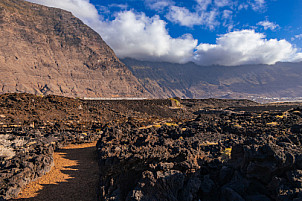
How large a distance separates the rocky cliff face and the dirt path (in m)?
119

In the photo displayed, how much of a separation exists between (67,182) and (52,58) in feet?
534

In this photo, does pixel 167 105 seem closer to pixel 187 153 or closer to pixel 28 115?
pixel 28 115

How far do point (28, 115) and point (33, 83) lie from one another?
114834mm

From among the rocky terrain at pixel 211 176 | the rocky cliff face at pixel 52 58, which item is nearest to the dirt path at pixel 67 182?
the rocky terrain at pixel 211 176

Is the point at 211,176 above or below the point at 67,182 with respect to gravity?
above

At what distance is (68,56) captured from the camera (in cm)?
16275

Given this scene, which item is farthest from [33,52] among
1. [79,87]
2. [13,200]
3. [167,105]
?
[13,200]

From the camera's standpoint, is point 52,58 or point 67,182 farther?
point 52,58

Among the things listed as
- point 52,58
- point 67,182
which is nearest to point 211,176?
point 67,182

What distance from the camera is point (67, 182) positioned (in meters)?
10.3

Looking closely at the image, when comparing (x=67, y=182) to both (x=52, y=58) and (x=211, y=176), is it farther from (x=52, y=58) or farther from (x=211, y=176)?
(x=52, y=58)

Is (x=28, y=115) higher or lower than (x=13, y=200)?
higher

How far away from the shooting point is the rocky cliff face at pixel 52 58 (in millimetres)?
122094

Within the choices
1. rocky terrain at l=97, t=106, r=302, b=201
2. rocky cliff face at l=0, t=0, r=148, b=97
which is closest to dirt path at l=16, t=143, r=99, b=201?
→ rocky terrain at l=97, t=106, r=302, b=201
